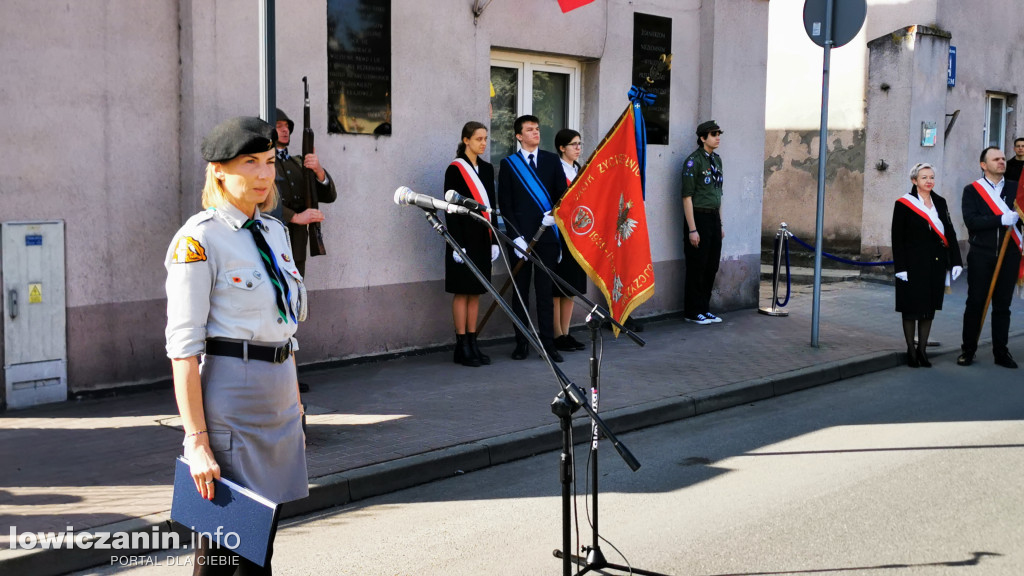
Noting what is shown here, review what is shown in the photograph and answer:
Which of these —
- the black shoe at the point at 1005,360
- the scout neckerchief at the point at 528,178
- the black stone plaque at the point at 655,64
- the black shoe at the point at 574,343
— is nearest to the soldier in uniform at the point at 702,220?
the black stone plaque at the point at 655,64

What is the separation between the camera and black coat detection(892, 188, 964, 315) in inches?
388

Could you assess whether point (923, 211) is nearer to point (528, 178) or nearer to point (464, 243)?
point (528, 178)

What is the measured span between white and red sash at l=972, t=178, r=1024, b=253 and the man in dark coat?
13.5ft

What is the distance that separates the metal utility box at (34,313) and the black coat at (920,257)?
7.41m

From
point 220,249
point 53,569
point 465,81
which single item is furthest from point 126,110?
point 220,249

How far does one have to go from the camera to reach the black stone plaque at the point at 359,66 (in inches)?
356

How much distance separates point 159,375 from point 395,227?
8.49 feet

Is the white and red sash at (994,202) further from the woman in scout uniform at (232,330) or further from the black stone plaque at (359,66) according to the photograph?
the woman in scout uniform at (232,330)

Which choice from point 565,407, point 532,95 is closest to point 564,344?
point 532,95

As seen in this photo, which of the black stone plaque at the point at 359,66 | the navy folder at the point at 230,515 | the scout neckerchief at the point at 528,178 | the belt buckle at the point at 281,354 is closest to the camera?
the navy folder at the point at 230,515

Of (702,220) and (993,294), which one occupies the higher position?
(702,220)

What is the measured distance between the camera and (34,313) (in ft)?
24.4

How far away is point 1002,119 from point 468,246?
14.4m

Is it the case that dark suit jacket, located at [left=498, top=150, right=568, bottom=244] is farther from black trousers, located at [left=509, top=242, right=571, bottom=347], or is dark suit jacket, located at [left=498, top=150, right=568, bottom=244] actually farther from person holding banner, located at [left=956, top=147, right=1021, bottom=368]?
person holding banner, located at [left=956, top=147, right=1021, bottom=368]
